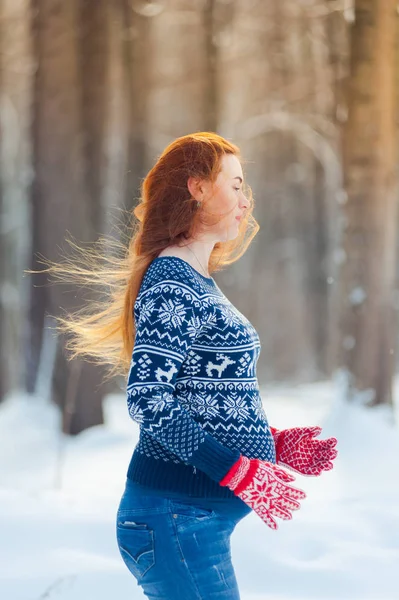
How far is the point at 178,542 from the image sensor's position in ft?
6.29

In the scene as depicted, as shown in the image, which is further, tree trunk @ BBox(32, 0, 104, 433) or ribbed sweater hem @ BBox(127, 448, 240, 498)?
tree trunk @ BBox(32, 0, 104, 433)

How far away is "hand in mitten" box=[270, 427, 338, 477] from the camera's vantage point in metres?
2.29

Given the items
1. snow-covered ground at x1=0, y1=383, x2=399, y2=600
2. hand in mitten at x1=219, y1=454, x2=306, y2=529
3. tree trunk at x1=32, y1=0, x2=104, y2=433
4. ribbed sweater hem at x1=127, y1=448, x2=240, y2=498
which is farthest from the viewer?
tree trunk at x1=32, y1=0, x2=104, y2=433

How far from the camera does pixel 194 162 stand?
2180 millimetres

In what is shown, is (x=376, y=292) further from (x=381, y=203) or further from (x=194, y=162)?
(x=194, y=162)

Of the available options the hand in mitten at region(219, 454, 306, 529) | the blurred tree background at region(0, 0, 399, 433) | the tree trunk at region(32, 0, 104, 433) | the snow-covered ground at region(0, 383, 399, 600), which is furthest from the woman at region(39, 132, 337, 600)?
the tree trunk at region(32, 0, 104, 433)

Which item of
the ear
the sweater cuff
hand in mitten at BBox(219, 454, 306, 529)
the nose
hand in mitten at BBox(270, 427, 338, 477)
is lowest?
hand in mitten at BBox(270, 427, 338, 477)

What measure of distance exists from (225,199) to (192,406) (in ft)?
1.87

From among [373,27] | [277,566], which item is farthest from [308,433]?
[373,27]

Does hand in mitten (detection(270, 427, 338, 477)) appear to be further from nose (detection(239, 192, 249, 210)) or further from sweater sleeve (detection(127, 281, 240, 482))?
nose (detection(239, 192, 249, 210))

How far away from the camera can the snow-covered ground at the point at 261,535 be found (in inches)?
154

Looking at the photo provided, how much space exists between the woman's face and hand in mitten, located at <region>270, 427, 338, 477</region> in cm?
58

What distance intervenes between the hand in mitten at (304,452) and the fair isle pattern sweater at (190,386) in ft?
0.49

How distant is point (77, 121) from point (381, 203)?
3.04 metres
